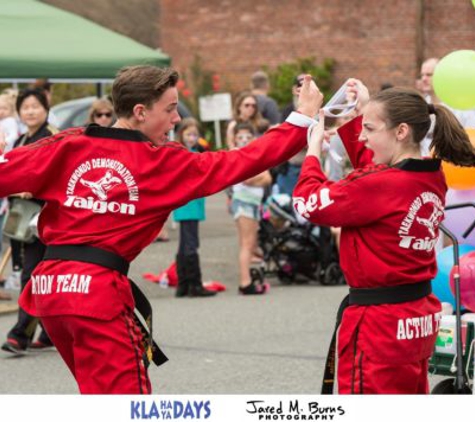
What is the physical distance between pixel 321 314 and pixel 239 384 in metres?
3.10

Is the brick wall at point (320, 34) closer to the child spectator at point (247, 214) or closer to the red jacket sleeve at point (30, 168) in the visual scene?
the child spectator at point (247, 214)

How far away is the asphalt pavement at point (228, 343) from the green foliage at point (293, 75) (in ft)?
48.2

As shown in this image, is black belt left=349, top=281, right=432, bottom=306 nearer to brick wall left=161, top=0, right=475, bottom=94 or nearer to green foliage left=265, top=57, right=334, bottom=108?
brick wall left=161, top=0, right=475, bottom=94

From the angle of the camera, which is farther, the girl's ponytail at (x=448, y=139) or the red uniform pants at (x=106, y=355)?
the girl's ponytail at (x=448, y=139)

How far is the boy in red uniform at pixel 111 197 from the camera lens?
496 cm

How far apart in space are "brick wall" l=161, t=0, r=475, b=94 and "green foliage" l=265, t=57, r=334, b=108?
0.24 m

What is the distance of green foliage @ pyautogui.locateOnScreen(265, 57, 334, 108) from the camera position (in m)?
29.0

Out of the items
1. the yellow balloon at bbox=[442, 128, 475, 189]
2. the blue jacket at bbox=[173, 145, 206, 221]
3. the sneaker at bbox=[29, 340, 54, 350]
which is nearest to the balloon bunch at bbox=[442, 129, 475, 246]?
the yellow balloon at bbox=[442, 128, 475, 189]

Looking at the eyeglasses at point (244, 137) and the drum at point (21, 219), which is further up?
the eyeglasses at point (244, 137)

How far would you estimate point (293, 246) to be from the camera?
13156mm

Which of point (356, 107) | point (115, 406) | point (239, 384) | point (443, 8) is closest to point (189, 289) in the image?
point (239, 384)

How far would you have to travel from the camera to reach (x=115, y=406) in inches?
167

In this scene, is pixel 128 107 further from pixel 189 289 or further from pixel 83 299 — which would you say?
pixel 189 289

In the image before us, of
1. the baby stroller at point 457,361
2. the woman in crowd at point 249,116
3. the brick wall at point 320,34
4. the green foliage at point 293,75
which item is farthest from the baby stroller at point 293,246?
the green foliage at point 293,75
